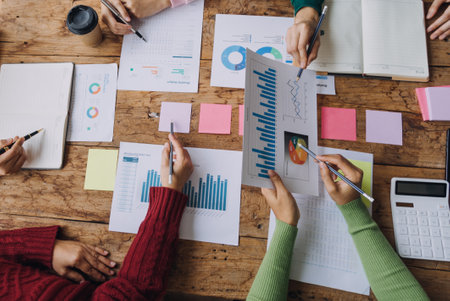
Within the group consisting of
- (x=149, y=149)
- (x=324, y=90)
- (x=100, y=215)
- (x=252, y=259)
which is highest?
(x=324, y=90)

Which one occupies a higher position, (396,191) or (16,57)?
(16,57)

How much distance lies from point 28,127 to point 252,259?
895mm

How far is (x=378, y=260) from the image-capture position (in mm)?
806

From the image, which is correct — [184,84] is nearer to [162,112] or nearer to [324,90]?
[162,112]

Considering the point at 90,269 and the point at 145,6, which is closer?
the point at 90,269

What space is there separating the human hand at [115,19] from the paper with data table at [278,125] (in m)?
0.47

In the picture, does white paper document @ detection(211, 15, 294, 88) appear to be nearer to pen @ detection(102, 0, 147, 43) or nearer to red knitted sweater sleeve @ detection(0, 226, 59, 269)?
pen @ detection(102, 0, 147, 43)

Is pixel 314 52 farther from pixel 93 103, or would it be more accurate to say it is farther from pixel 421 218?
pixel 93 103

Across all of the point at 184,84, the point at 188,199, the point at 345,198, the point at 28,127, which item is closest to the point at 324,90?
the point at 345,198

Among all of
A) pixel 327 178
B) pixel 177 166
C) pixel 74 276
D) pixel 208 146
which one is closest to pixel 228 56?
pixel 208 146

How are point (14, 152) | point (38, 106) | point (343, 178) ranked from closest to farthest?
point (343, 178), point (14, 152), point (38, 106)

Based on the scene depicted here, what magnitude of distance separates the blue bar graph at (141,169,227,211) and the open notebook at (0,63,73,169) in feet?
1.06

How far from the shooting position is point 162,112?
989 mm

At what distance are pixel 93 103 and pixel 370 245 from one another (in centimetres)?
102
